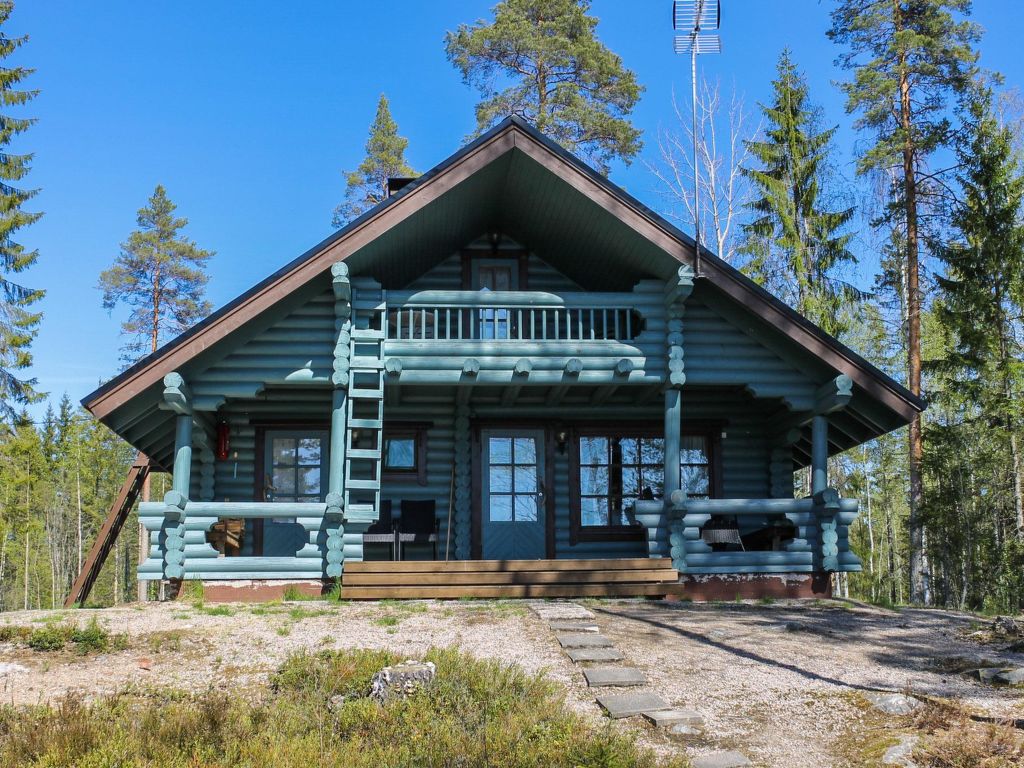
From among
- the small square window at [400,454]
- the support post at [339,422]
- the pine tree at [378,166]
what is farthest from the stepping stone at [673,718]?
the pine tree at [378,166]

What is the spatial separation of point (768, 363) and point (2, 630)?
9456mm

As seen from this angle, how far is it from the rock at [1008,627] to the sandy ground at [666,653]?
274mm

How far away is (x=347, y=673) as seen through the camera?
6.90 metres

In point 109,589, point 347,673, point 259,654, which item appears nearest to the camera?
point 347,673

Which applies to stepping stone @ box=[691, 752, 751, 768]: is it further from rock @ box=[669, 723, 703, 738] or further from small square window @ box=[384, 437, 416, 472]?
small square window @ box=[384, 437, 416, 472]

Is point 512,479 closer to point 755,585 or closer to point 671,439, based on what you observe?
point 671,439

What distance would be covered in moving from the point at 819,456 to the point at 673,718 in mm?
6999

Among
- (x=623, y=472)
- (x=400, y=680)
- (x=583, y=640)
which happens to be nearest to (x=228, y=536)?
(x=623, y=472)

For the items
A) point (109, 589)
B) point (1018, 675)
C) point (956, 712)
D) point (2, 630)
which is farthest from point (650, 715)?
point (109, 589)

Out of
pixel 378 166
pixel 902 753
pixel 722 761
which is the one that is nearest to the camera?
pixel 722 761

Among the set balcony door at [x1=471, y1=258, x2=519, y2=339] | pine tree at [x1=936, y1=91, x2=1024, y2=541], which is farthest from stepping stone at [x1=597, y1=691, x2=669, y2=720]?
pine tree at [x1=936, y1=91, x2=1024, y2=541]

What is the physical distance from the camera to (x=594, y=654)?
788 centimetres

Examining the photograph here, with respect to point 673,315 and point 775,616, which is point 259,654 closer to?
point 775,616

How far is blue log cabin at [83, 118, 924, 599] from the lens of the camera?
11.4 m
